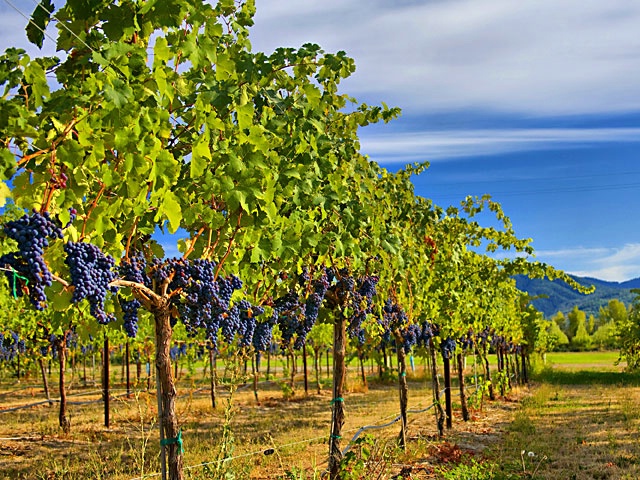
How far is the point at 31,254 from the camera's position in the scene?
260cm

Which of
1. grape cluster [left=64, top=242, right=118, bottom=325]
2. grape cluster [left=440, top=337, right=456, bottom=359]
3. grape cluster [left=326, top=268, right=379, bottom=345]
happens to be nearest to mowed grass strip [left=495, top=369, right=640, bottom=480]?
grape cluster [left=440, top=337, right=456, bottom=359]

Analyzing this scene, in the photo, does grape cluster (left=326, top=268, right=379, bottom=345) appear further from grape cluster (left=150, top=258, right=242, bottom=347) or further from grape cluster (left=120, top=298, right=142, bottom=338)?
grape cluster (left=120, top=298, right=142, bottom=338)

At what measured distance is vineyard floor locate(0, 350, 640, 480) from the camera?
7.36 metres

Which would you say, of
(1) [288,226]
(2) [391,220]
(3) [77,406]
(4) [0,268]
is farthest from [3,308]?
(4) [0,268]

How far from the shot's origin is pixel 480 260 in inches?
542

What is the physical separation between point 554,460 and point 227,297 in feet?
24.2

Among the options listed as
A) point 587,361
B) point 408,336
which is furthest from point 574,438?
point 587,361

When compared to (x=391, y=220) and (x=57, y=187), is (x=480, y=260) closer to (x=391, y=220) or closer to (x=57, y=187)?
(x=391, y=220)

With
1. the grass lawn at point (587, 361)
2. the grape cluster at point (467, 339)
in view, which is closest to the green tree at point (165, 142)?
the grape cluster at point (467, 339)

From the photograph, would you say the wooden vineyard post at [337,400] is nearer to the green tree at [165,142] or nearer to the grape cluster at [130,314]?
the green tree at [165,142]

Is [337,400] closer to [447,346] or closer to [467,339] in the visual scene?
[447,346]

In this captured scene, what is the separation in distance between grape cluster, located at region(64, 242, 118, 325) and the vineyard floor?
1.60m

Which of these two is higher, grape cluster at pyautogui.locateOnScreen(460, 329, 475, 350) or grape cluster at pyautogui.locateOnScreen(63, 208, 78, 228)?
grape cluster at pyautogui.locateOnScreen(63, 208, 78, 228)

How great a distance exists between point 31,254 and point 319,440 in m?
9.48
